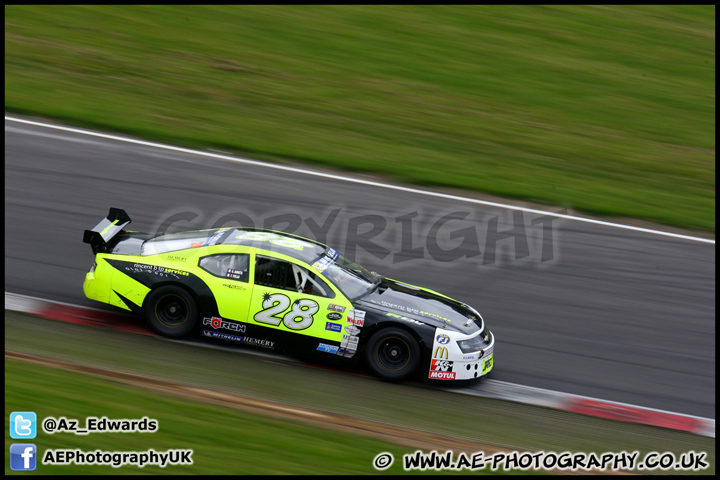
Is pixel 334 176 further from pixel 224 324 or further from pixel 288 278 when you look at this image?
pixel 224 324

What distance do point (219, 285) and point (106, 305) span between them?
76.5 inches

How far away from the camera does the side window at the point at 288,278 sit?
25.7 feet

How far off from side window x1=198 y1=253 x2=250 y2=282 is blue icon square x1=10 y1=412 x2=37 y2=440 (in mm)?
2508

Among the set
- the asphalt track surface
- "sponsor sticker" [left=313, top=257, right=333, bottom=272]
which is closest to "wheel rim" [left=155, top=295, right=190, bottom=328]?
the asphalt track surface

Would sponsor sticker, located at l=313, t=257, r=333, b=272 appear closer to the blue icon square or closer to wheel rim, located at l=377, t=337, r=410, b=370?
wheel rim, located at l=377, t=337, r=410, b=370

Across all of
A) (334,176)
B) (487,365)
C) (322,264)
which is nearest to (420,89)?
(334,176)

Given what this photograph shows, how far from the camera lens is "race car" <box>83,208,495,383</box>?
7.80m

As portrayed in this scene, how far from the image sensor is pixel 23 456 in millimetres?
5523

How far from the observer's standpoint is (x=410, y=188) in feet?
41.6

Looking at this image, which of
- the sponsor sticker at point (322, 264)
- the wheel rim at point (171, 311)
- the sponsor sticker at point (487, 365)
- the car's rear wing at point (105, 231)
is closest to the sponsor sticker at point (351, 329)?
the sponsor sticker at point (322, 264)

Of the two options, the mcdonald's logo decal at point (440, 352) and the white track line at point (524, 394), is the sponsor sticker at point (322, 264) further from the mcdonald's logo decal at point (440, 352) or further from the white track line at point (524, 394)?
the mcdonald's logo decal at point (440, 352)

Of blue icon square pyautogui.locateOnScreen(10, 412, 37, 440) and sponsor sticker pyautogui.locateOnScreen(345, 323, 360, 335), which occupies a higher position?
sponsor sticker pyautogui.locateOnScreen(345, 323, 360, 335)

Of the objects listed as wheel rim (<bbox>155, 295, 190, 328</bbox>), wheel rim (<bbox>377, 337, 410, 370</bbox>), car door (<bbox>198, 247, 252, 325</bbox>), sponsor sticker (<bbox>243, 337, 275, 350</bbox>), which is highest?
car door (<bbox>198, 247, 252, 325</bbox>)

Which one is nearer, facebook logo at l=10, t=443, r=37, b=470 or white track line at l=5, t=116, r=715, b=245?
facebook logo at l=10, t=443, r=37, b=470
